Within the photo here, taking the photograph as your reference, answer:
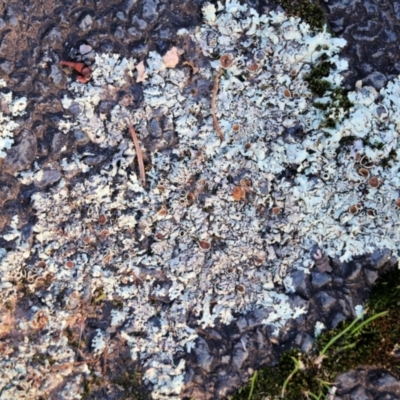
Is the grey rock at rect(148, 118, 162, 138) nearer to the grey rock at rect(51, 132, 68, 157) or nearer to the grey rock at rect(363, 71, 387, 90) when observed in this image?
the grey rock at rect(51, 132, 68, 157)

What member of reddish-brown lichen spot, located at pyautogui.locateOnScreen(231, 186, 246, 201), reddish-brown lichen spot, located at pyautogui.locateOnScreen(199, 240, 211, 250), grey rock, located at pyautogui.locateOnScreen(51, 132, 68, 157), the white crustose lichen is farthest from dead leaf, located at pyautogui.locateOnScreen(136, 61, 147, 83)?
reddish-brown lichen spot, located at pyautogui.locateOnScreen(199, 240, 211, 250)

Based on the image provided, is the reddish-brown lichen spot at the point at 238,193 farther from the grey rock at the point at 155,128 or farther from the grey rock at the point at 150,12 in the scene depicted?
the grey rock at the point at 150,12

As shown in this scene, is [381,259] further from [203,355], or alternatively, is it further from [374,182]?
[203,355]

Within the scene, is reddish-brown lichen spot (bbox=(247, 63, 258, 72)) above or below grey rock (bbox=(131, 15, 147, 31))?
below

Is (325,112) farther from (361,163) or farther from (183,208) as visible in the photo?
(183,208)

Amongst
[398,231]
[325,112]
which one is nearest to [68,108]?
[325,112]
